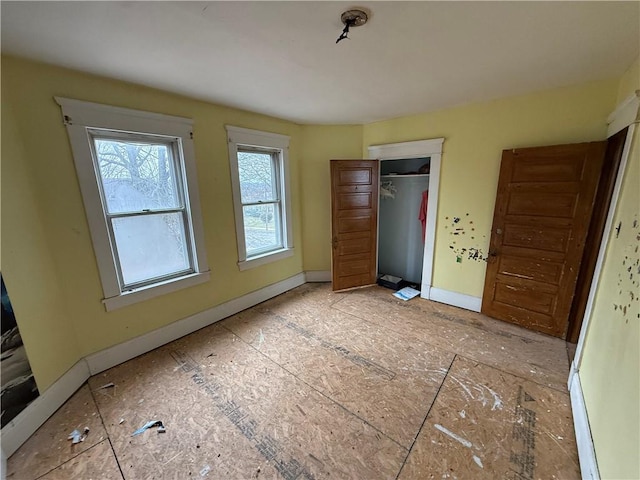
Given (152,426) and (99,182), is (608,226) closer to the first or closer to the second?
(152,426)

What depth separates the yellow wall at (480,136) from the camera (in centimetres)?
231

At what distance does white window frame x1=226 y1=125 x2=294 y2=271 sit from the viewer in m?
2.92

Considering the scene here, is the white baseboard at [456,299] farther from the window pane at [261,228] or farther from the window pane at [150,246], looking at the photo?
the window pane at [150,246]

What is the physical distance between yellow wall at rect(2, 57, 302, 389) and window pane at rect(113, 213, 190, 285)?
243 millimetres

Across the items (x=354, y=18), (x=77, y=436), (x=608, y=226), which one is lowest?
(x=77, y=436)

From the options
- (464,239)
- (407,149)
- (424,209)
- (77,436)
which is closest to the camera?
(77,436)

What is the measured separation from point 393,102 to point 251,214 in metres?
2.12

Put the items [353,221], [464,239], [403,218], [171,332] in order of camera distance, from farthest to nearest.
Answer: [403,218] < [353,221] < [464,239] < [171,332]

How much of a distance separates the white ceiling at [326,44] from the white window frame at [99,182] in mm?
281

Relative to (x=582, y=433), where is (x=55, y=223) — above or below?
above

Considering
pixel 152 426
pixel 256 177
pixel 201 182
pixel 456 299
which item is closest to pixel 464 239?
pixel 456 299

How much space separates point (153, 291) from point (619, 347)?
3357 mm

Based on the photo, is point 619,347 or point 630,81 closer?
point 619,347

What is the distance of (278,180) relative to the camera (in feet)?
11.7
